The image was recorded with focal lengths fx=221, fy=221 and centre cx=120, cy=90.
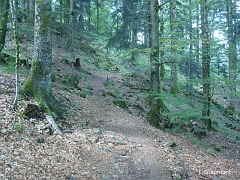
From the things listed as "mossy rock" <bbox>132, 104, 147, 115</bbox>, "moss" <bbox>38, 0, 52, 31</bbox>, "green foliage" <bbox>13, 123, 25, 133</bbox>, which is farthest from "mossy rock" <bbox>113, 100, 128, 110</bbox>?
"green foliage" <bbox>13, 123, 25, 133</bbox>

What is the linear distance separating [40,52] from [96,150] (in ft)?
12.4

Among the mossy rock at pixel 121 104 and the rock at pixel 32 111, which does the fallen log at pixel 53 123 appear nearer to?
the rock at pixel 32 111

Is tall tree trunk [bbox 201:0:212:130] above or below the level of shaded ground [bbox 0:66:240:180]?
above

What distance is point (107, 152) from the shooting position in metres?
6.36

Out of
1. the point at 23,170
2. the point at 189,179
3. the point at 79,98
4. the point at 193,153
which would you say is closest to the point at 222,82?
the point at 193,153

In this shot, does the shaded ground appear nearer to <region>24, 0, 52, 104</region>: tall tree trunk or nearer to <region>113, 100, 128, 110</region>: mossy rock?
<region>24, 0, 52, 104</region>: tall tree trunk

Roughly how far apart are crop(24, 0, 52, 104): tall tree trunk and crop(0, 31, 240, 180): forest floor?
0.44 metres

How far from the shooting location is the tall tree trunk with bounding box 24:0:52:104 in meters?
7.39

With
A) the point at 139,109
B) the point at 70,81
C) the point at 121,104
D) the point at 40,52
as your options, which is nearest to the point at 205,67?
the point at 139,109

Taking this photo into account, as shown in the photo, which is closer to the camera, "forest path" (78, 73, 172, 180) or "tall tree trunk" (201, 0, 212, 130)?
"forest path" (78, 73, 172, 180)

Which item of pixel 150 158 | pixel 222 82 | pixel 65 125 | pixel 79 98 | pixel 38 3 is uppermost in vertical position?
pixel 38 3

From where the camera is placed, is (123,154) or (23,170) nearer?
(23,170)

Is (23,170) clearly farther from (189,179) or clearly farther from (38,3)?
(38,3)

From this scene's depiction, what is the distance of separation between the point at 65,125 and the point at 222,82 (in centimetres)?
669
